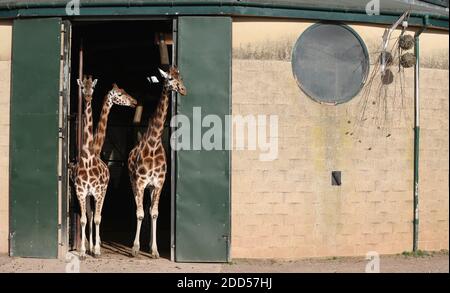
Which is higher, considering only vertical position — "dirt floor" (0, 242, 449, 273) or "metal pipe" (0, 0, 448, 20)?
"metal pipe" (0, 0, 448, 20)

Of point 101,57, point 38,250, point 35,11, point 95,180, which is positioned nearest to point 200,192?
point 95,180

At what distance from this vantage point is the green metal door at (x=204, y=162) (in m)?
11.2

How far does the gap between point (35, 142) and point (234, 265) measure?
3.92 metres

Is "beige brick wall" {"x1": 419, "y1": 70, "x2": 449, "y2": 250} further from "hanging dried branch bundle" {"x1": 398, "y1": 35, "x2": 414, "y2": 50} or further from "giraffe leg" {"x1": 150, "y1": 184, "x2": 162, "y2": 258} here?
"giraffe leg" {"x1": 150, "y1": 184, "x2": 162, "y2": 258}

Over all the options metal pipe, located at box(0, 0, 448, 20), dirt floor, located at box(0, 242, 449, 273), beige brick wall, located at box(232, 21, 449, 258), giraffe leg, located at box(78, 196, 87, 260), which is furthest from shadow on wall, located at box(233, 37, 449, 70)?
giraffe leg, located at box(78, 196, 87, 260)

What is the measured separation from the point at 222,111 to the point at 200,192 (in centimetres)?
137

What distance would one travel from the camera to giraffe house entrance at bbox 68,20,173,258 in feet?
44.6

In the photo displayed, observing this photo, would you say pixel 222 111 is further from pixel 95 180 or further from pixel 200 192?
pixel 95 180

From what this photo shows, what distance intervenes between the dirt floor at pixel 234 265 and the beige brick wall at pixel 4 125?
0.54m

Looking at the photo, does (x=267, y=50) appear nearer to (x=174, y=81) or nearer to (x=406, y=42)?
(x=174, y=81)

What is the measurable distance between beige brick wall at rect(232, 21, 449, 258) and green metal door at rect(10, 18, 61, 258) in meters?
3.04

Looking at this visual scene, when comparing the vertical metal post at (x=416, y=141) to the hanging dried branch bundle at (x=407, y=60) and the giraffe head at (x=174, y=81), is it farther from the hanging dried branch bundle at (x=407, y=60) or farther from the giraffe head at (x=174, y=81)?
the giraffe head at (x=174, y=81)

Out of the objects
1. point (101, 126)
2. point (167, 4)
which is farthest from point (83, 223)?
point (167, 4)

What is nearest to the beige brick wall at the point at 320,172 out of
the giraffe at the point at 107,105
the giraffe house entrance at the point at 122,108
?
the giraffe at the point at 107,105
